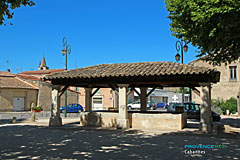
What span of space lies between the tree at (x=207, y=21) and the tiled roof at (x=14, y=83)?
87.0 ft

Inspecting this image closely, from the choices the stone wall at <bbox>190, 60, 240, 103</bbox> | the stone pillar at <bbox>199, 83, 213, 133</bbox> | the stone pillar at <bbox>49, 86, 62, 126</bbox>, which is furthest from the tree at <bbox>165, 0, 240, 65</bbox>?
the stone wall at <bbox>190, 60, 240, 103</bbox>

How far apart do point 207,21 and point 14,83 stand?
2997cm

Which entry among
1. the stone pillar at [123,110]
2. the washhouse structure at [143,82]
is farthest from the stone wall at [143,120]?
the stone pillar at [123,110]

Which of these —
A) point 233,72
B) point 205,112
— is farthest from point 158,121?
point 233,72

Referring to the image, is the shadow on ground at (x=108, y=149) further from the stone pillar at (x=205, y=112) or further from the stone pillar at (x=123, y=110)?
the stone pillar at (x=123, y=110)

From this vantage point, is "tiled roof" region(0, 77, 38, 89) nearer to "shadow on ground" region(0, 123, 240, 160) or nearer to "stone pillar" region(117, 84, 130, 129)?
"stone pillar" region(117, 84, 130, 129)

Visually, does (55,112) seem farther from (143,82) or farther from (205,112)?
(205,112)

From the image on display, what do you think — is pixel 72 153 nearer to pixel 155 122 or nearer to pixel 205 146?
pixel 205 146

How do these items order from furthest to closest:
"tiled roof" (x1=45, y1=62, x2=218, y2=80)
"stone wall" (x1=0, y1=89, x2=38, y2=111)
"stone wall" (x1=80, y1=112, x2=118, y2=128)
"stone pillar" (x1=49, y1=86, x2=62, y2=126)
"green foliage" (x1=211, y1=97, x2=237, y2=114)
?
"stone wall" (x1=0, y1=89, x2=38, y2=111) < "green foliage" (x1=211, y1=97, x2=237, y2=114) < "stone pillar" (x1=49, y1=86, x2=62, y2=126) < "stone wall" (x1=80, y1=112, x2=118, y2=128) < "tiled roof" (x1=45, y1=62, x2=218, y2=80)

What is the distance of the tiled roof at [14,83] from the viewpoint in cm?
3108

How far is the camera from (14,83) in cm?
3256

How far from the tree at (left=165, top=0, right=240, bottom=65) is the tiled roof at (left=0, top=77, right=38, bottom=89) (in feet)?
87.0

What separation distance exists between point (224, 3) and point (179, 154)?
6708mm

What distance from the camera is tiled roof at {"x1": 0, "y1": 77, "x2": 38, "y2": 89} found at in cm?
3108
